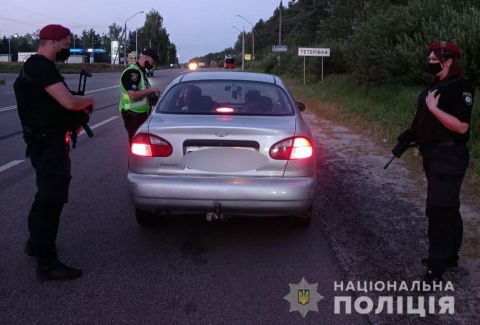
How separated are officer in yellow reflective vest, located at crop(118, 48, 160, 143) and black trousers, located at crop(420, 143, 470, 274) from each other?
3.38m

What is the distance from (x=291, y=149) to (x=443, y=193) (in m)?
1.25

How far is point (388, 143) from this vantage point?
1058 cm

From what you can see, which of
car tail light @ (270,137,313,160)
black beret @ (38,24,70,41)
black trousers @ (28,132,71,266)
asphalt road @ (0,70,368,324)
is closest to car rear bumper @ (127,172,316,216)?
car tail light @ (270,137,313,160)

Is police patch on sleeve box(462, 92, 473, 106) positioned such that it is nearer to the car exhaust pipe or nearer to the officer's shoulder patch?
the car exhaust pipe

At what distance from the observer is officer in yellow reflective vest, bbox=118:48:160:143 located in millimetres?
6289

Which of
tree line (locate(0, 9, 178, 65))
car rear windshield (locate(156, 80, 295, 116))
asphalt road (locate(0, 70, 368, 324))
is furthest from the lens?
tree line (locate(0, 9, 178, 65))

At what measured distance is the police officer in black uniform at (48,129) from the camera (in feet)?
12.4

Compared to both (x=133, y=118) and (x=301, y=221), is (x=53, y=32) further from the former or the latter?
(x=301, y=221)

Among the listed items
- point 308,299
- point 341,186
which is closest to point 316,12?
point 341,186

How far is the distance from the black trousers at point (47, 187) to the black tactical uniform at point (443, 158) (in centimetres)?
257

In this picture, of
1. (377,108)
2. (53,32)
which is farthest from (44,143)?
(377,108)

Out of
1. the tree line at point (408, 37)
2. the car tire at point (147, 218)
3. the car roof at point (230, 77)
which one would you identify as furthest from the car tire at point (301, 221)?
the tree line at point (408, 37)

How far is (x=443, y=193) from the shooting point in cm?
388

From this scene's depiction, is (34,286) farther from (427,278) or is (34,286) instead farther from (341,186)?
(341,186)
